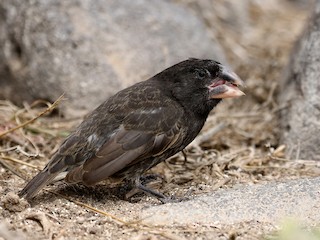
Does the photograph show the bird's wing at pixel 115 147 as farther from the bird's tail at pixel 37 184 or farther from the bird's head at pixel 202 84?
the bird's head at pixel 202 84

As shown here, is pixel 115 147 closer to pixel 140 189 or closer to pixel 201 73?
pixel 140 189

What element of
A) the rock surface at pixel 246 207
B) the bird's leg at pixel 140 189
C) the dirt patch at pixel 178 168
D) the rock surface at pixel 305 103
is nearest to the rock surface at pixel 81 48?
the dirt patch at pixel 178 168

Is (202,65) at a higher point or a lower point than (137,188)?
higher

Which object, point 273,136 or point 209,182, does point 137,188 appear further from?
point 273,136

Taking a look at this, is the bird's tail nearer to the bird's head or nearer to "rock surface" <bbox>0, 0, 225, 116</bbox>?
the bird's head

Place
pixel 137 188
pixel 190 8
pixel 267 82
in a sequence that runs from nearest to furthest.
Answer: pixel 137 188 < pixel 267 82 < pixel 190 8

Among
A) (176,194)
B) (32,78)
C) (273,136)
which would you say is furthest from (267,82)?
(176,194)
